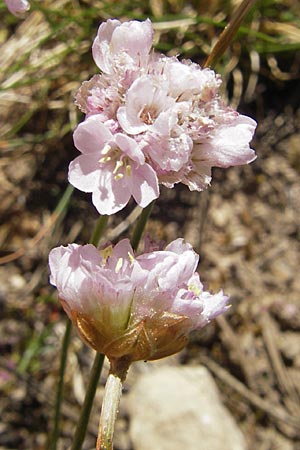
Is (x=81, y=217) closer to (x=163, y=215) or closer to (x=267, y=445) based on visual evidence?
(x=163, y=215)

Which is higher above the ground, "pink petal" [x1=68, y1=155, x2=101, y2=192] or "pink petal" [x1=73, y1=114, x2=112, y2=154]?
"pink petal" [x1=73, y1=114, x2=112, y2=154]

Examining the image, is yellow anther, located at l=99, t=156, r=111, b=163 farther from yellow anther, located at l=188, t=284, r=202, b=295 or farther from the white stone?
the white stone

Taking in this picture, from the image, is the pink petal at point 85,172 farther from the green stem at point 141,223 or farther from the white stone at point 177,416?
the white stone at point 177,416

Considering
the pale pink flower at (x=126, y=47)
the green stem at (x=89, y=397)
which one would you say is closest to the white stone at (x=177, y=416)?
the green stem at (x=89, y=397)

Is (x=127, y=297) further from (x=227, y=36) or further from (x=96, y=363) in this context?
(x=227, y=36)

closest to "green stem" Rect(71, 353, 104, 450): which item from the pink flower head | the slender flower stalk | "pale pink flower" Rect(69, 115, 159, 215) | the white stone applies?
the slender flower stalk

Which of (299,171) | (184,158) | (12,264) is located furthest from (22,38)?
(184,158)
